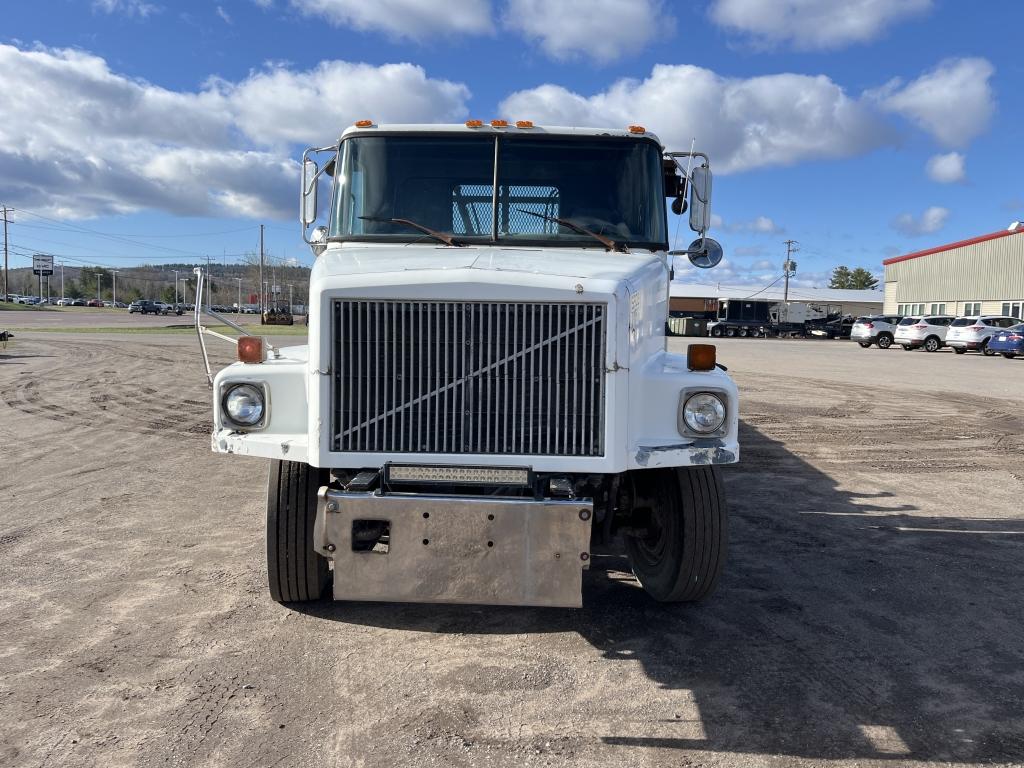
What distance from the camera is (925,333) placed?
35.8 metres

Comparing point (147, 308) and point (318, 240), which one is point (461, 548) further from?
point (147, 308)

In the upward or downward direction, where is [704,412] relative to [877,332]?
downward

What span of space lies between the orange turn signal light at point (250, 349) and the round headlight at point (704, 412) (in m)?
2.22

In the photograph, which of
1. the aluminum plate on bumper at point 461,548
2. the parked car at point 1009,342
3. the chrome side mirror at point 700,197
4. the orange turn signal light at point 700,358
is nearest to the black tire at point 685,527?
the orange turn signal light at point 700,358

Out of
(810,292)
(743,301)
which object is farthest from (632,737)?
(810,292)

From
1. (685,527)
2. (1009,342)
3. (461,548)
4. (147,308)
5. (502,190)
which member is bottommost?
(685,527)

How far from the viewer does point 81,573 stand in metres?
4.96

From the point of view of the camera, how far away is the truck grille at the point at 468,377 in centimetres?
369

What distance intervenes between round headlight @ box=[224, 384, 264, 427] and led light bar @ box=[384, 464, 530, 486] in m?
0.85

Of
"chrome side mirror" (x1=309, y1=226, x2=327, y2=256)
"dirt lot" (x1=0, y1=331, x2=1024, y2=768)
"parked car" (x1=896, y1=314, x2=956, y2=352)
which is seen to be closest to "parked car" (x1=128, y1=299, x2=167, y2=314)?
"parked car" (x1=896, y1=314, x2=956, y2=352)

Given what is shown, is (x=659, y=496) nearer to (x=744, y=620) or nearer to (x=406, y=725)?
(x=744, y=620)

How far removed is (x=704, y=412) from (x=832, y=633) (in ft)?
4.68

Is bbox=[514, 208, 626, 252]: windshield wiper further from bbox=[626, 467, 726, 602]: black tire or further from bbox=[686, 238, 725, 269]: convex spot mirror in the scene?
bbox=[626, 467, 726, 602]: black tire

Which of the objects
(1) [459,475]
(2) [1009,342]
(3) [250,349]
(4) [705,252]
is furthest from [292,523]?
(2) [1009,342]
